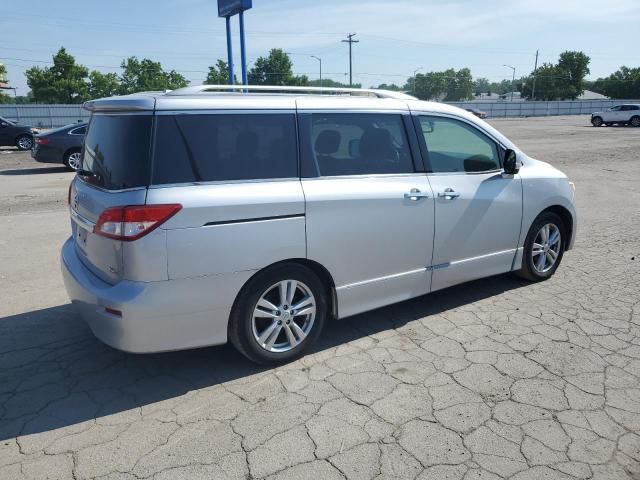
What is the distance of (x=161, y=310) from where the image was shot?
3.20 m

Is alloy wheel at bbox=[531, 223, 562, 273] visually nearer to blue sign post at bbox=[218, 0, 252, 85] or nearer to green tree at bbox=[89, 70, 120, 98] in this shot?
blue sign post at bbox=[218, 0, 252, 85]

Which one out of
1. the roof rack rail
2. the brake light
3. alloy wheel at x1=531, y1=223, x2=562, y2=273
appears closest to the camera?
the brake light

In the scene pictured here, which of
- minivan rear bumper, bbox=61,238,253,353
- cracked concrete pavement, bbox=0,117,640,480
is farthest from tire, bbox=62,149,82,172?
minivan rear bumper, bbox=61,238,253,353

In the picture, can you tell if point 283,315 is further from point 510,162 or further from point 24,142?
point 24,142

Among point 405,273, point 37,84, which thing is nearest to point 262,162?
point 405,273

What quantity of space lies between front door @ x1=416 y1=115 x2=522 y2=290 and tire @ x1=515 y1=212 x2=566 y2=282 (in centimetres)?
28

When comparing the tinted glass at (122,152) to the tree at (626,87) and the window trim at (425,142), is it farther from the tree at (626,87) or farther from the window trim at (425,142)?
the tree at (626,87)

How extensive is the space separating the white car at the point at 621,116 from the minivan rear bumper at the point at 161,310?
44080mm

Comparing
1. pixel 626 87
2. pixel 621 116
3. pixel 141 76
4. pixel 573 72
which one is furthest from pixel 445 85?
pixel 621 116

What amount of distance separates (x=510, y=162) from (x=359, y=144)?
162 cm

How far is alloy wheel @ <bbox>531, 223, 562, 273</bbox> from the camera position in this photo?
17.5 feet

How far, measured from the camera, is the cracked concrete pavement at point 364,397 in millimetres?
2752

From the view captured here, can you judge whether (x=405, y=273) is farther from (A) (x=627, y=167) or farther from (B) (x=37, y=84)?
(B) (x=37, y=84)

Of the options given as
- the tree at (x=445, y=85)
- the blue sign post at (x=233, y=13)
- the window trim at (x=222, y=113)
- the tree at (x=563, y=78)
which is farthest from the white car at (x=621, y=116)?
the tree at (x=445, y=85)
